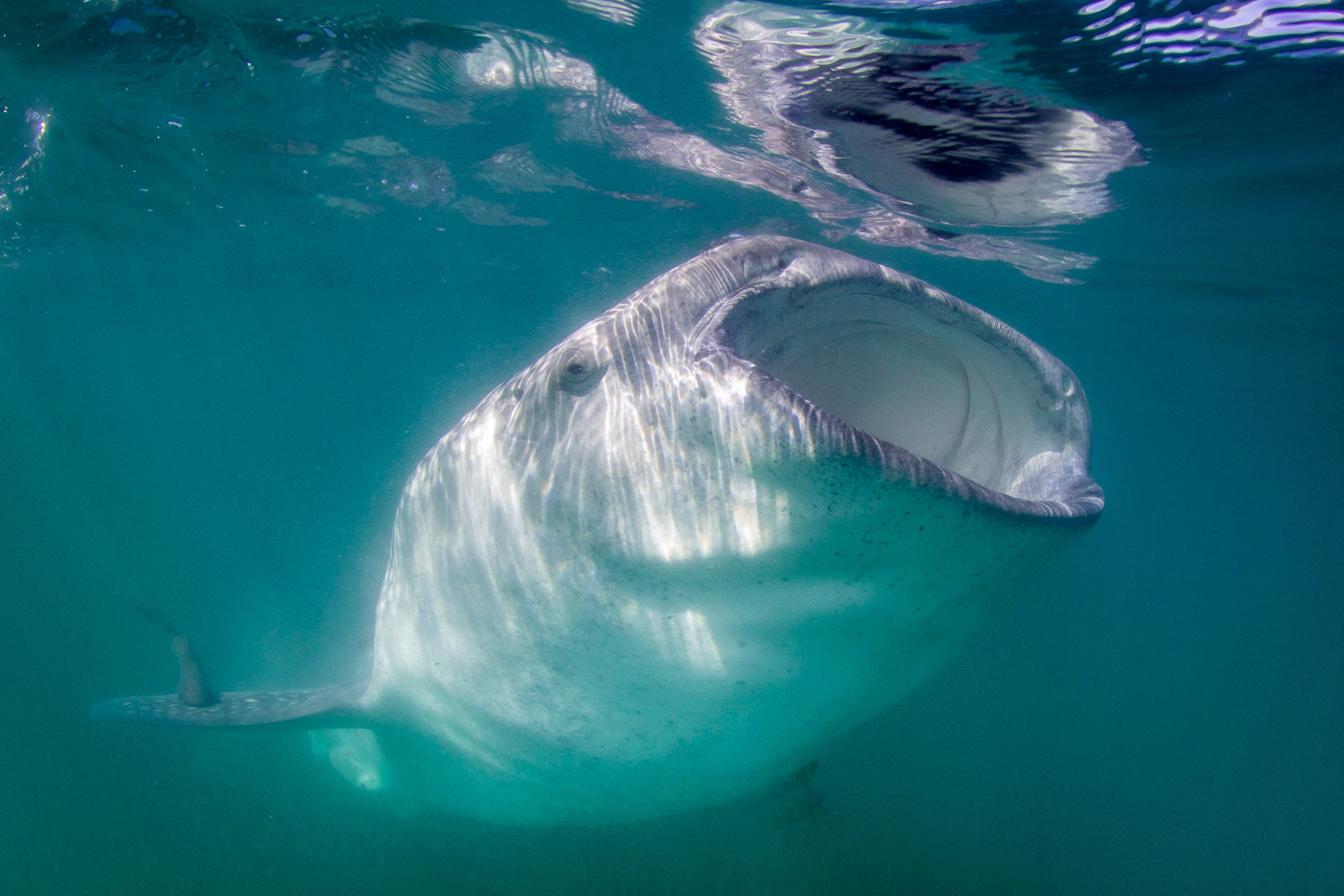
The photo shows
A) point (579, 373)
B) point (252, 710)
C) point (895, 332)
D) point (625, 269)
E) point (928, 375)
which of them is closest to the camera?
point (579, 373)

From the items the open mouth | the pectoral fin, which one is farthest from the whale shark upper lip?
the pectoral fin

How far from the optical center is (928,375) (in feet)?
7.98

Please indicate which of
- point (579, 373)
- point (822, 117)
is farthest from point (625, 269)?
point (579, 373)

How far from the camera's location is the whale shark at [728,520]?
1531 mm

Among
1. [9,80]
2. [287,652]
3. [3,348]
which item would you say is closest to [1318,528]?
[287,652]

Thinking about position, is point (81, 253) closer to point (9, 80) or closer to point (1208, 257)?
point (9, 80)

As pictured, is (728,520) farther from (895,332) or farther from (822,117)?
(822,117)

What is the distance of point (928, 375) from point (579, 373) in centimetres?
130

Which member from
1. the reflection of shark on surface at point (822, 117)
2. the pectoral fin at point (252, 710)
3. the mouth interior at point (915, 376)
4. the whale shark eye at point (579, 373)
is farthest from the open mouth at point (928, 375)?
the reflection of shark on surface at point (822, 117)

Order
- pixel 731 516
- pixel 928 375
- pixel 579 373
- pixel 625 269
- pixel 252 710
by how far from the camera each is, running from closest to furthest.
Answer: pixel 731 516
pixel 579 373
pixel 928 375
pixel 252 710
pixel 625 269

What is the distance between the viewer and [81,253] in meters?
18.3

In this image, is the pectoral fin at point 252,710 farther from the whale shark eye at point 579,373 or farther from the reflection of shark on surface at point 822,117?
the reflection of shark on surface at point 822,117

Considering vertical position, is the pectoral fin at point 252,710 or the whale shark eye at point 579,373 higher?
the whale shark eye at point 579,373

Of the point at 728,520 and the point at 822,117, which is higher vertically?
the point at 822,117
